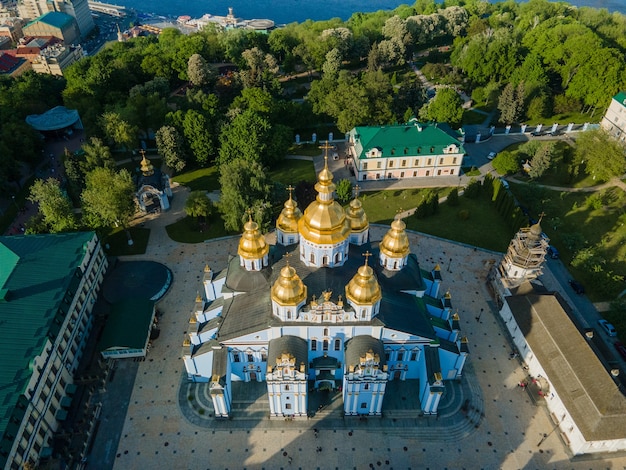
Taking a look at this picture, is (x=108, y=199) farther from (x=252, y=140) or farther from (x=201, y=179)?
(x=252, y=140)

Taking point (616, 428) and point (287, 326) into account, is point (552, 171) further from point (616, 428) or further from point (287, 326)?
point (287, 326)

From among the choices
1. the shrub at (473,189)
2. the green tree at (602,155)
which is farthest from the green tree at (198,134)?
the green tree at (602,155)

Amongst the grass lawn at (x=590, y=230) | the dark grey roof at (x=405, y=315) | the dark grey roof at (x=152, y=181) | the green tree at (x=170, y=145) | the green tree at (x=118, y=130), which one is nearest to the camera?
the dark grey roof at (x=405, y=315)

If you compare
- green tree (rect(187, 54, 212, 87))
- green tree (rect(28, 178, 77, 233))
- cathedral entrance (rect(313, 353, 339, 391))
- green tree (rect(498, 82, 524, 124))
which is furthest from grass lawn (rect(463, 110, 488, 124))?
green tree (rect(28, 178, 77, 233))

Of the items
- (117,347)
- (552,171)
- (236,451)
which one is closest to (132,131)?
(117,347)

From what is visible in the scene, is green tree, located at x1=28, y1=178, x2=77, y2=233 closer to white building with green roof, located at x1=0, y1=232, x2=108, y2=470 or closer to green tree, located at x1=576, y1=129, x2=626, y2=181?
white building with green roof, located at x1=0, y1=232, x2=108, y2=470

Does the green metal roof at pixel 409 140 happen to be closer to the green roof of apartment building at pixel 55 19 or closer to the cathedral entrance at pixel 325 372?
the cathedral entrance at pixel 325 372
